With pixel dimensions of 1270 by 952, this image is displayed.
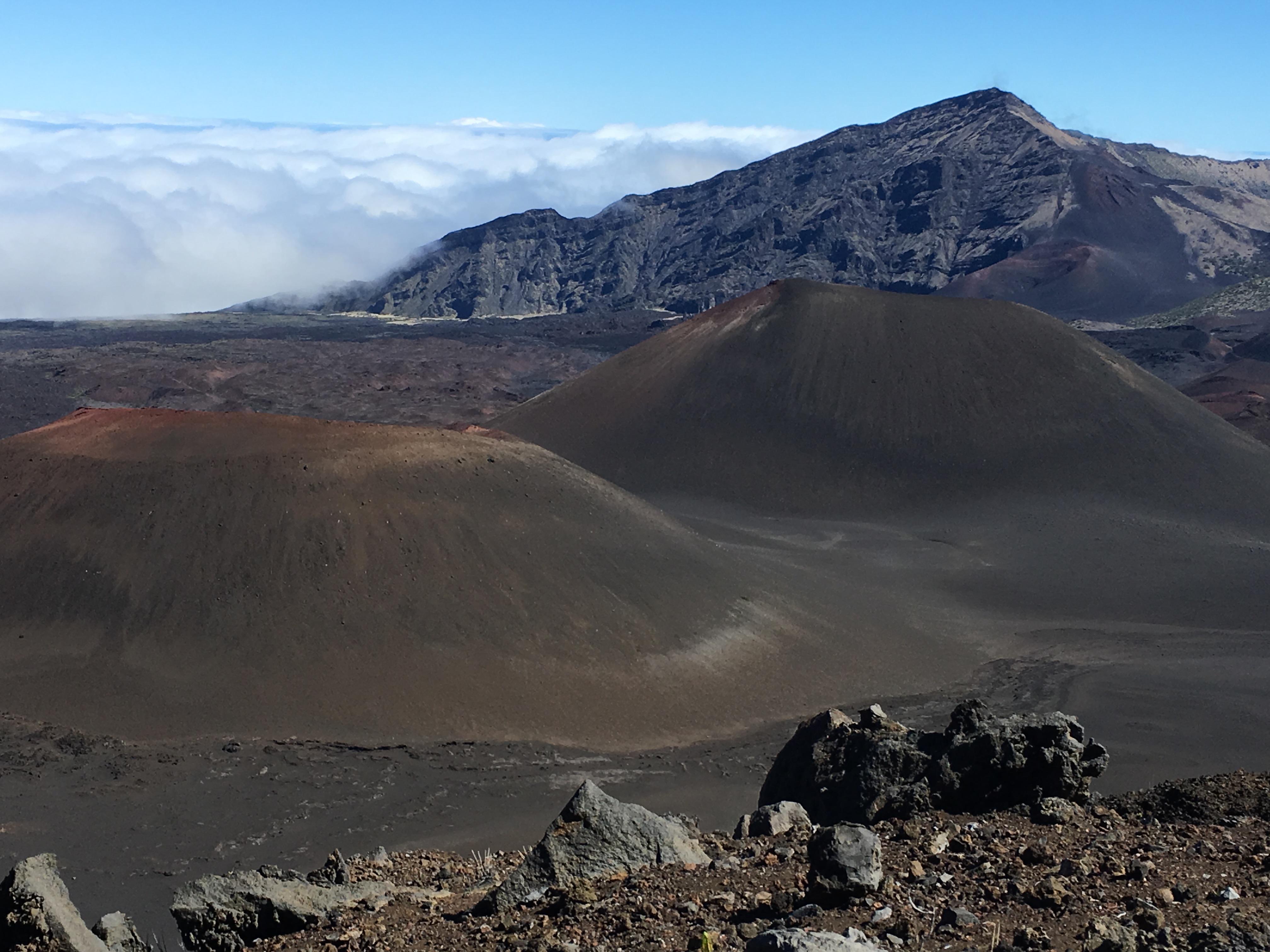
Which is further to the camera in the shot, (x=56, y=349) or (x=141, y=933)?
(x=56, y=349)

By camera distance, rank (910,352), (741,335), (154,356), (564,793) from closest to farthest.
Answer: (564,793)
(910,352)
(741,335)
(154,356)

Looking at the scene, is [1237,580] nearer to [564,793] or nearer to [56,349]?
[564,793]

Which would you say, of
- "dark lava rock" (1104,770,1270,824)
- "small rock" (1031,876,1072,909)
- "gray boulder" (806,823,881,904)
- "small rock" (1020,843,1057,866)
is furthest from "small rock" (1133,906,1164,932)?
"dark lava rock" (1104,770,1270,824)

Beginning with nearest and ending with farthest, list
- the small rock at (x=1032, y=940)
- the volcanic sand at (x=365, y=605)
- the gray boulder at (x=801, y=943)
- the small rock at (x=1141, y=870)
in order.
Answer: the gray boulder at (x=801, y=943)
the small rock at (x=1032, y=940)
the small rock at (x=1141, y=870)
the volcanic sand at (x=365, y=605)

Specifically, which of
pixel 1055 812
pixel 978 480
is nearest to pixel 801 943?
pixel 1055 812

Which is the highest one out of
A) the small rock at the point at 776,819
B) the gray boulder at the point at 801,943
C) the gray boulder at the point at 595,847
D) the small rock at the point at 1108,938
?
the gray boulder at the point at 801,943

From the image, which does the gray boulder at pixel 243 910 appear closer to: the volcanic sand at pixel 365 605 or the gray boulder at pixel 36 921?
the gray boulder at pixel 36 921

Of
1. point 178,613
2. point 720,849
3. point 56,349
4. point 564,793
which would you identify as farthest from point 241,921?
point 56,349

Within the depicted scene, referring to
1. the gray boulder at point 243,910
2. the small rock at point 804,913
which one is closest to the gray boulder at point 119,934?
the gray boulder at point 243,910
